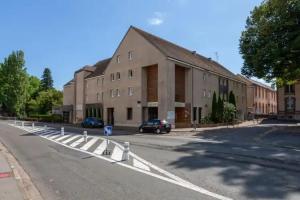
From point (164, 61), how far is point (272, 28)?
42.4ft

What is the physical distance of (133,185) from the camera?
8555 mm

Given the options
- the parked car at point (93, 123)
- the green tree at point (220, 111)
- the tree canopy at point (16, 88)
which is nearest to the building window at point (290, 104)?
the green tree at point (220, 111)

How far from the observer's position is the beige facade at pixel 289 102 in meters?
55.0

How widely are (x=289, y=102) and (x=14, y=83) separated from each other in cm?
6671

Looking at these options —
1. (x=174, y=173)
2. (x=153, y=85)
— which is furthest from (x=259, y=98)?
(x=174, y=173)

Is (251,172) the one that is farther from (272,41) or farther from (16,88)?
(16,88)

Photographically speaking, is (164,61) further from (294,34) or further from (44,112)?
(44,112)

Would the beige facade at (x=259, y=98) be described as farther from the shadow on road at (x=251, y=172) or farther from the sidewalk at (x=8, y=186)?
the sidewalk at (x=8, y=186)

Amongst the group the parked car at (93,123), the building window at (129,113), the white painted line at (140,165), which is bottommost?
the white painted line at (140,165)

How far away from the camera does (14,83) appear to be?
3349 inches

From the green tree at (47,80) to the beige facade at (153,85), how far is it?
6727 centimetres

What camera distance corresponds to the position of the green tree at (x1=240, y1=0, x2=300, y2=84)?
2850 cm

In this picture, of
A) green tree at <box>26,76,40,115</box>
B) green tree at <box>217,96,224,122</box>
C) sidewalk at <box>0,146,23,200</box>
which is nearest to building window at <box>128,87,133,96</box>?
green tree at <box>217,96,224,122</box>

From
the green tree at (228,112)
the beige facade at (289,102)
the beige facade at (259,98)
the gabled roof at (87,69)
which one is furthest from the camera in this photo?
the beige facade at (259,98)
